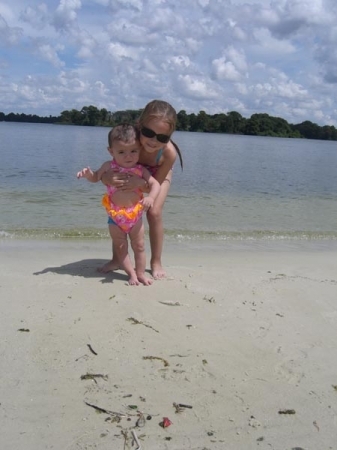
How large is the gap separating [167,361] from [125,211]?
62.3 inches

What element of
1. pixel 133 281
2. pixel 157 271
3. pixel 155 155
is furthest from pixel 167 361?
pixel 155 155

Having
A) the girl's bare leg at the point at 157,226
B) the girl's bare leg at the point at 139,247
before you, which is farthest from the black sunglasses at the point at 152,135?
the girl's bare leg at the point at 139,247

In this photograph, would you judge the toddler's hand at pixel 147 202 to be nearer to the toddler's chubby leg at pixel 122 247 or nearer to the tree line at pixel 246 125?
the toddler's chubby leg at pixel 122 247

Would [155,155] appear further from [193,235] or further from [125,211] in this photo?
[193,235]

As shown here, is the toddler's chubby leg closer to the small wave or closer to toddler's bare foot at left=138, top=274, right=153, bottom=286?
toddler's bare foot at left=138, top=274, right=153, bottom=286

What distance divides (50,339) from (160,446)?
1.13 metres

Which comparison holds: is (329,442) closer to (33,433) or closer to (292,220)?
(33,433)

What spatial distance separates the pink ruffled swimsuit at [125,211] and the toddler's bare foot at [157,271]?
48cm

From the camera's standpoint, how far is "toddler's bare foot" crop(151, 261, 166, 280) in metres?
4.38

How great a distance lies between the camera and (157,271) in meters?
4.48

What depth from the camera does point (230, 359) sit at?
2938 mm

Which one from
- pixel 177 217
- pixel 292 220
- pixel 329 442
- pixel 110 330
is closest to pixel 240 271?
pixel 110 330

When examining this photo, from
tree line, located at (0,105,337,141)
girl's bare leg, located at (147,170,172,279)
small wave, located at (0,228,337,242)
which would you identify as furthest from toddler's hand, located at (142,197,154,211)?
tree line, located at (0,105,337,141)

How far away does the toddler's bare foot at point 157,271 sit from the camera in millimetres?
4379
